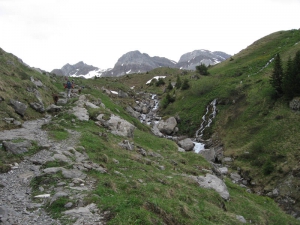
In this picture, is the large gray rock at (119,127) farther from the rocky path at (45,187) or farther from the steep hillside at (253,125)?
the steep hillside at (253,125)

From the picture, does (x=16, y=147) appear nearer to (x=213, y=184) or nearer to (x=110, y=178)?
(x=110, y=178)

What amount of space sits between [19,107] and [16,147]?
10327mm

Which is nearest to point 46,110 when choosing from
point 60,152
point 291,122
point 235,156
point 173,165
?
point 60,152

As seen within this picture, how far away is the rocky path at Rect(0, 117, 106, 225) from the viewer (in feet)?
31.8

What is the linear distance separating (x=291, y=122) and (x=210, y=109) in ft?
77.7

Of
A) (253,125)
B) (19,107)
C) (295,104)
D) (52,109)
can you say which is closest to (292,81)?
(295,104)

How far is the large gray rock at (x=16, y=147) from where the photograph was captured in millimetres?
15904

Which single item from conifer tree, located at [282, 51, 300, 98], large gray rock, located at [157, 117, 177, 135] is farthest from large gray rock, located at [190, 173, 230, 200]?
large gray rock, located at [157, 117, 177, 135]

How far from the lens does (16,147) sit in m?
16.3

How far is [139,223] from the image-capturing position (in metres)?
9.69

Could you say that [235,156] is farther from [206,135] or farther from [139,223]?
[139,223]

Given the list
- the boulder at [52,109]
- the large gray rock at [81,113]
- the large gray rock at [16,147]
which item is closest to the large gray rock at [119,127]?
the large gray rock at [81,113]

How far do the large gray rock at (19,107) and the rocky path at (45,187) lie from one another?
585 centimetres

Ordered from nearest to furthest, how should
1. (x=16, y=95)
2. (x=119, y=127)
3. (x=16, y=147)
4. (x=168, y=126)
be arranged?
(x=16, y=147), (x=16, y=95), (x=119, y=127), (x=168, y=126)
